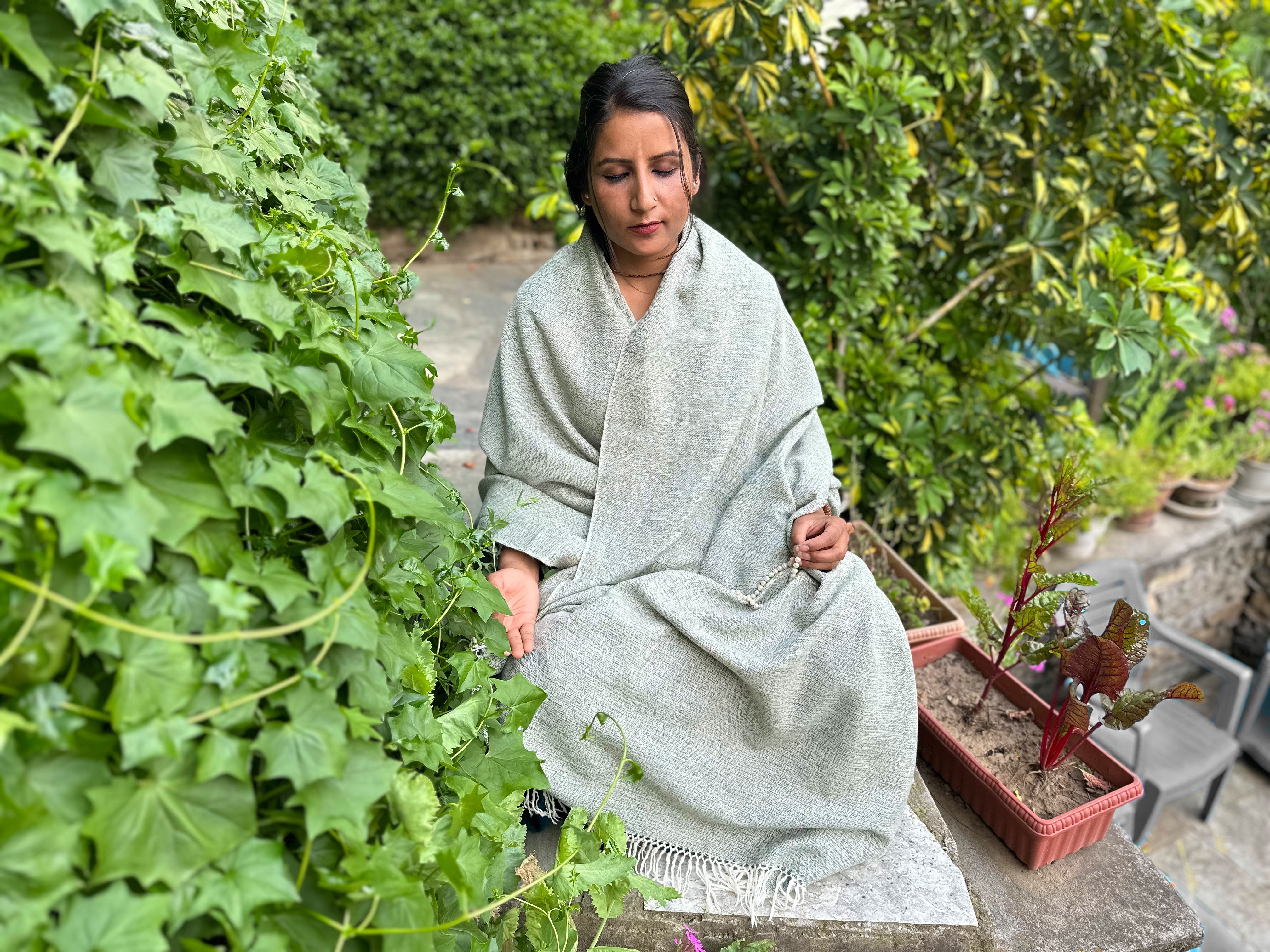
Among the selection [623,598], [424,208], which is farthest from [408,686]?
[424,208]

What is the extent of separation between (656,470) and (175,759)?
1.32m

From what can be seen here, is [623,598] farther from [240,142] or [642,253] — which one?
[240,142]

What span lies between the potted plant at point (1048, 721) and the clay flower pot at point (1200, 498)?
353 cm

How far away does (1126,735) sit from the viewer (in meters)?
3.90

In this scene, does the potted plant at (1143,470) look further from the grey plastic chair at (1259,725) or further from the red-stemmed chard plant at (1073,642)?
the red-stemmed chard plant at (1073,642)

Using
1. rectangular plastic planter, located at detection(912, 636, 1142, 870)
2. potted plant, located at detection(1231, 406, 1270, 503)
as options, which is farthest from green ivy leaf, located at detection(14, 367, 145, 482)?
potted plant, located at detection(1231, 406, 1270, 503)

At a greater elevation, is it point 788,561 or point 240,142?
point 240,142

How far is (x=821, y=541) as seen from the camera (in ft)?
6.09

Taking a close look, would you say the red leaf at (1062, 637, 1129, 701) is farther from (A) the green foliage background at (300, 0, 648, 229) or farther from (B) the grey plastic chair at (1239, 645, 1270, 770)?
(A) the green foliage background at (300, 0, 648, 229)

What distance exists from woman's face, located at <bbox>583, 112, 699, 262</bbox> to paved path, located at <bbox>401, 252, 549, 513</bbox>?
993 mm

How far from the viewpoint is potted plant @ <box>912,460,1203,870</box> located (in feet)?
6.02

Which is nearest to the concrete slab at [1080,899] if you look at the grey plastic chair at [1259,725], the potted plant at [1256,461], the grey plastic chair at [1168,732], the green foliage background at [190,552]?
the green foliage background at [190,552]

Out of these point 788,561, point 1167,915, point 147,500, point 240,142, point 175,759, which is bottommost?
point 1167,915

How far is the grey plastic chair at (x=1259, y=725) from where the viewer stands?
15.8 feet
